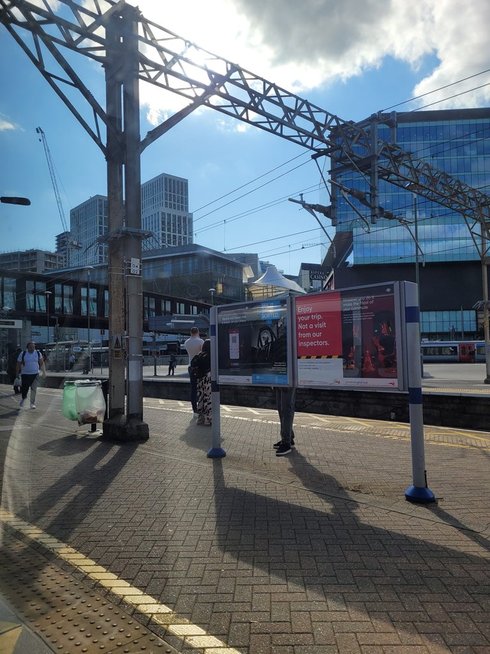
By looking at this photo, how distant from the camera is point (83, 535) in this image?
4.12 metres

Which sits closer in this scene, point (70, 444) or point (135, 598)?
point (135, 598)

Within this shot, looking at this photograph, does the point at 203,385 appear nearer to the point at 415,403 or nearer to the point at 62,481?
the point at 62,481

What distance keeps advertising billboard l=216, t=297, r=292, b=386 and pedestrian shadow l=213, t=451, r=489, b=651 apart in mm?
1910

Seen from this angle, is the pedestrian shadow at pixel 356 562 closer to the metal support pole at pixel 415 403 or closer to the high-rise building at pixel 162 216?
the metal support pole at pixel 415 403

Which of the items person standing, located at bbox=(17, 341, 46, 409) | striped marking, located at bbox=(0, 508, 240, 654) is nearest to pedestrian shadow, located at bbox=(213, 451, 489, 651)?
striped marking, located at bbox=(0, 508, 240, 654)

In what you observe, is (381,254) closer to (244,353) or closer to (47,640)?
(244,353)

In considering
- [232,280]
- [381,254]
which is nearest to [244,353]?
[381,254]

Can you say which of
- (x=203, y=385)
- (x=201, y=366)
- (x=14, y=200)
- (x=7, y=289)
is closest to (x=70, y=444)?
(x=203, y=385)

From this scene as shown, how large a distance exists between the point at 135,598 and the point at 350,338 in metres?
3.55

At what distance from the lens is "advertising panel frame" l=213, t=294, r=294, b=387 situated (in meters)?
6.44

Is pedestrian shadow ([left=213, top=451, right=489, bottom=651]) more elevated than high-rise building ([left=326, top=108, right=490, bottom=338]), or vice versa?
high-rise building ([left=326, top=108, right=490, bottom=338])

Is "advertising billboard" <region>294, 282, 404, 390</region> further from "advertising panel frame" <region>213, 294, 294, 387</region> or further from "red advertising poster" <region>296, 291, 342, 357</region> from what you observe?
"advertising panel frame" <region>213, 294, 294, 387</region>

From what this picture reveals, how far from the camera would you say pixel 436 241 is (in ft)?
233

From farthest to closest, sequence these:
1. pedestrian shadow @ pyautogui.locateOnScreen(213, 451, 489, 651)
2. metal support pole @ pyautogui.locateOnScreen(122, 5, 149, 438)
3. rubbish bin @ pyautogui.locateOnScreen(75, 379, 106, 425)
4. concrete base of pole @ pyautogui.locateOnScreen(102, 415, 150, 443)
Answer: rubbish bin @ pyautogui.locateOnScreen(75, 379, 106, 425) → metal support pole @ pyautogui.locateOnScreen(122, 5, 149, 438) → concrete base of pole @ pyautogui.locateOnScreen(102, 415, 150, 443) → pedestrian shadow @ pyautogui.locateOnScreen(213, 451, 489, 651)
